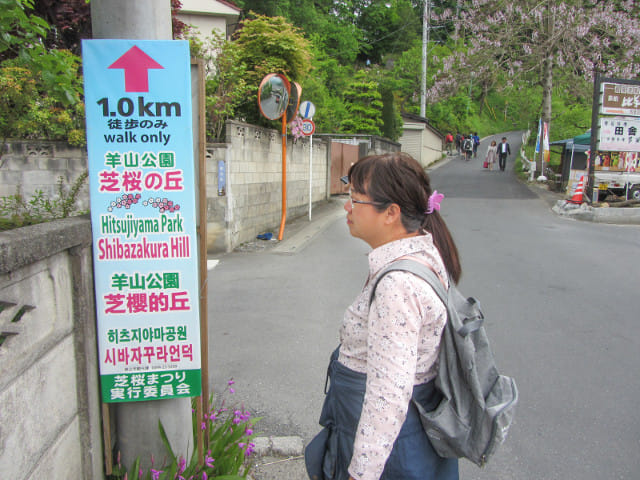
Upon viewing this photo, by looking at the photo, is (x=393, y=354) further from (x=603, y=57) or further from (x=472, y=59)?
(x=603, y=57)

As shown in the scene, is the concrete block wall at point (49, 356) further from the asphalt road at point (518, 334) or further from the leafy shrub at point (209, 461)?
the asphalt road at point (518, 334)

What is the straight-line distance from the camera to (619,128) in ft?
43.1

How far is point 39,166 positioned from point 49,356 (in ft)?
23.6

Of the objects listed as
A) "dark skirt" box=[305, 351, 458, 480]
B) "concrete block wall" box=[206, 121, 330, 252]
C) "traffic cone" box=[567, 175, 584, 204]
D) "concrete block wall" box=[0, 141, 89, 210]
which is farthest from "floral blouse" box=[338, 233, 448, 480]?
"traffic cone" box=[567, 175, 584, 204]

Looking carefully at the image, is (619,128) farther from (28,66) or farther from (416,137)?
(416,137)

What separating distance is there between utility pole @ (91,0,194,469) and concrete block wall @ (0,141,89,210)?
248 inches

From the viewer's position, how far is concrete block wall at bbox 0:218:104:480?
59.6 inches

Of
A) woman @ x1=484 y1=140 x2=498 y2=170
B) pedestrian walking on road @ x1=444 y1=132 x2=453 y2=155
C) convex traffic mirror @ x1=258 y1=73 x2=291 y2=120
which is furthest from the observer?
pedestrian walking on road @ x1=444 y1=132 x2=453 y2=155

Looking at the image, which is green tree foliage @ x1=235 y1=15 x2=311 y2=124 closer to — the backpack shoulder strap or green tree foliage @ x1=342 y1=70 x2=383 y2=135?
the backpack shoulder strap

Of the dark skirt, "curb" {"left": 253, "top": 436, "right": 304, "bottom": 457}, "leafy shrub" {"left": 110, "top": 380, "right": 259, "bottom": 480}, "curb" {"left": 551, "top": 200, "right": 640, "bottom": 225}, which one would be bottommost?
"curb" {"left": 253, "top": 436, "right": 304, "bottom": 457}

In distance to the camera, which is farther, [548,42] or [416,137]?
[416,137]

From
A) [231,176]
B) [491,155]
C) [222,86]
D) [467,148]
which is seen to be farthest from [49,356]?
[467,148]

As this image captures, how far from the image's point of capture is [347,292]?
630 cm

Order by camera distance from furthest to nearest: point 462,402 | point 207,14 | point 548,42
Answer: point 207,14 < point 548,42 < point 462,402
